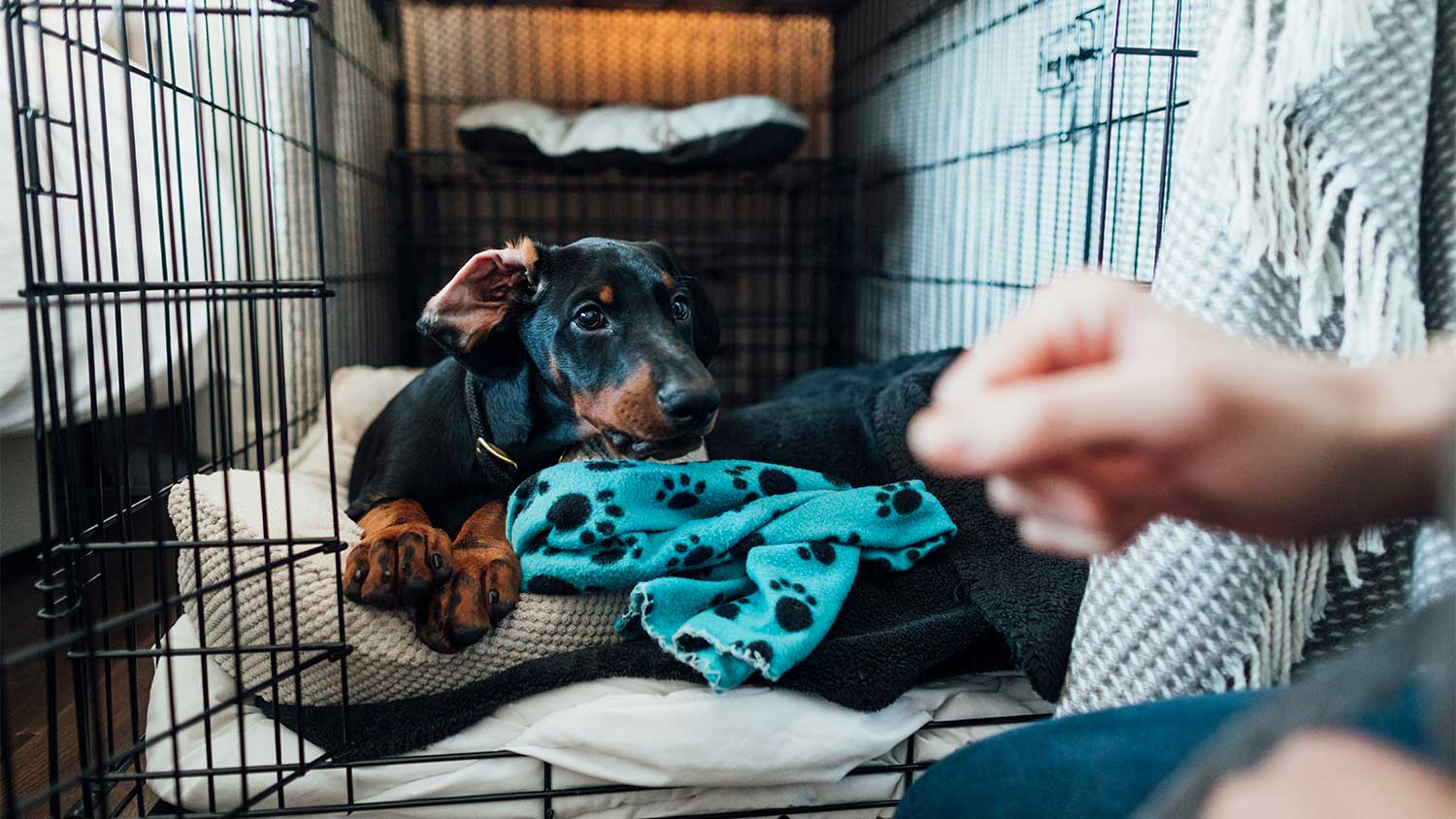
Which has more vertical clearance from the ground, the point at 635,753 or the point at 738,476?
the point at 738,476

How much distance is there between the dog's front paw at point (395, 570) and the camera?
1036mm

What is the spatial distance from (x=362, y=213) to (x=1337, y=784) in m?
2.78

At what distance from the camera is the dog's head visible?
3.78 feet

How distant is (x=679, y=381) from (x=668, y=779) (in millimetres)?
441

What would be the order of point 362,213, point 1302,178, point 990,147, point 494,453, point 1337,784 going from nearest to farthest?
1. point 1337,784
2. point 1302,178
3. point 494,453
4. point 990,147
5. point 362,213

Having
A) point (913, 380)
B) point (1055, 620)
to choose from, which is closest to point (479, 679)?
point (1055, 620)

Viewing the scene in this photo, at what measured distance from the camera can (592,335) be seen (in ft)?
4.00

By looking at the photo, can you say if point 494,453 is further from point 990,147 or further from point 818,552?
point 990,147

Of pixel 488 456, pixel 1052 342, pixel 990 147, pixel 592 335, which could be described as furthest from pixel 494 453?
pixel 990 147

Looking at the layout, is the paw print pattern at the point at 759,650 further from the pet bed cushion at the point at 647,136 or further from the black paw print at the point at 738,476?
the pet bed cushion at the point at 647,136

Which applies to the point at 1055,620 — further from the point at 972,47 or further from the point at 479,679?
the point at 972,47

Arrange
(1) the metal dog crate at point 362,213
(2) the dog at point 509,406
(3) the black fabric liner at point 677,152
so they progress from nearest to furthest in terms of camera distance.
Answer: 1. (1) the metal dog crate at point 362,213
2. (2) the dog at point 509,406
3. (3) the black fabric liner at point 677,152

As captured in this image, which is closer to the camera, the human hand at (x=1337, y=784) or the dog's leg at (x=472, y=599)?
the human hand at (x=1337, y=784)

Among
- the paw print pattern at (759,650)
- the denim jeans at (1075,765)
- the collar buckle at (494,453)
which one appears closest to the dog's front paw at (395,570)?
the collar buckle at (494,453)
